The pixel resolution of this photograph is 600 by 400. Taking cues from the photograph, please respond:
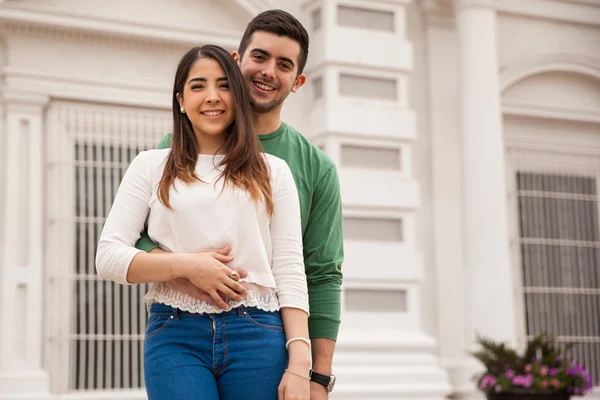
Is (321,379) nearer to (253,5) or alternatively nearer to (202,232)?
(202,232)

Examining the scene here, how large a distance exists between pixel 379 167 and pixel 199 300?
494 cm

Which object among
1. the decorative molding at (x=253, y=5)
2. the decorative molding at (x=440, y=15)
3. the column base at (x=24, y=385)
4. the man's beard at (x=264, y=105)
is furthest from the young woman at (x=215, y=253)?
the decorative molding at (x=440, y=15)

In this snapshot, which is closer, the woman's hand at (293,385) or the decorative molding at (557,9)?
the woman's hand at (293,385)

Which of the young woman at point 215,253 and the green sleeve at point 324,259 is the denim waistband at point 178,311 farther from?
the green sleeve at point 324,259

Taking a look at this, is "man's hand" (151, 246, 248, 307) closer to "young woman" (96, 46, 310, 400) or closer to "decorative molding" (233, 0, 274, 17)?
"young woman" (96, 46, 310, 400)

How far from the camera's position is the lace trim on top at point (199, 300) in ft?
7.06

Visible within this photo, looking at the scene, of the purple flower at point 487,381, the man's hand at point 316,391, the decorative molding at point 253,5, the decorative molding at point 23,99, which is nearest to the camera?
the man's hand at point 316,391

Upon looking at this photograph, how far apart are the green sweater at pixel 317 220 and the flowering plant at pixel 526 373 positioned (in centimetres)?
422

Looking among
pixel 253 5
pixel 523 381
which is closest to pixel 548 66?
pixel 253 5

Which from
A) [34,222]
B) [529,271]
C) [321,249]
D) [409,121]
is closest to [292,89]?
[321,249]

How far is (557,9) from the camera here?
26.3 feet

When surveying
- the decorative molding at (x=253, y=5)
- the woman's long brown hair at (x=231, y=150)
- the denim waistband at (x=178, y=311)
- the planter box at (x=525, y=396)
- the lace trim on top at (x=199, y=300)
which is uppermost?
the decorative molding at (x=253, y=5)

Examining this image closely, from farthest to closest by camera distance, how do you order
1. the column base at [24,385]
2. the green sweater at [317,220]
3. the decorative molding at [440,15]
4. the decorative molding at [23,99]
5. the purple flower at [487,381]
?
the decorative molding at [440,15] < the purple flower at [487,381] < the decorative molding at [23,99] < the column base at [24,385] < the green sweater at [317,220]

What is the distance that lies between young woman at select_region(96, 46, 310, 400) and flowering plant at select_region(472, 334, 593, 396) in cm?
454
